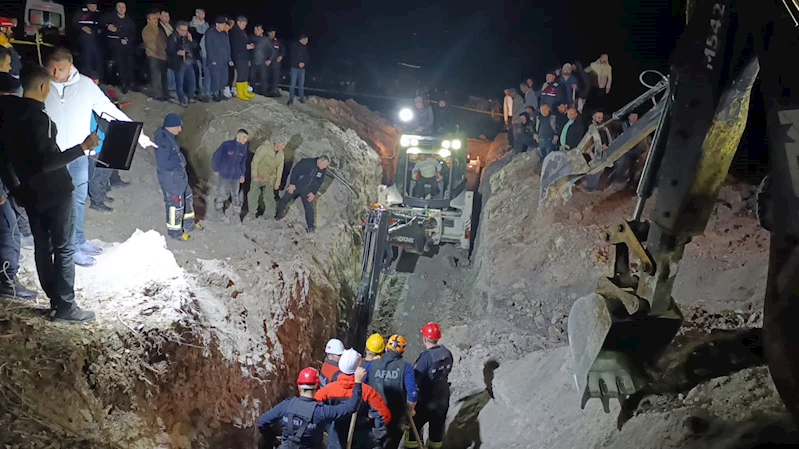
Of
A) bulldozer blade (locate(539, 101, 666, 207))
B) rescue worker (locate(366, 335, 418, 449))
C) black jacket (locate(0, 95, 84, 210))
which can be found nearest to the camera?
black jacket (locate(0, 95, 84, 210))

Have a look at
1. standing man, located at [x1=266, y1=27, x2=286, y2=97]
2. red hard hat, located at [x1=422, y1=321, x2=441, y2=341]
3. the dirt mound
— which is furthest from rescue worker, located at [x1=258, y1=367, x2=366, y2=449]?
standing man, located at [x1=266, y1=27, x2=286, y2=97]

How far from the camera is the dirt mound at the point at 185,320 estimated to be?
4395 mm

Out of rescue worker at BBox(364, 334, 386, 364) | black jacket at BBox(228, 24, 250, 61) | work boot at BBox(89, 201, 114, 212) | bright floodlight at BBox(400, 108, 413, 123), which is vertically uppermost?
black jacket at BBox(228, 24, 250, 61)

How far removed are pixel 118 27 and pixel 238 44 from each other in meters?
2.33

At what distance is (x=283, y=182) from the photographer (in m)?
11.6

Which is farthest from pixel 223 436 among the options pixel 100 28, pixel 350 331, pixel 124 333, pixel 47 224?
pixel 100 28

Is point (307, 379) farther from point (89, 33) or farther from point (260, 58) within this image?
point (260, 58)

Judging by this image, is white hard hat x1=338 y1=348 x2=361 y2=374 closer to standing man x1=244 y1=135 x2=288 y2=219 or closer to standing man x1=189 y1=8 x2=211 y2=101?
standing man x1=244 y1=135 x2=288 y2=219

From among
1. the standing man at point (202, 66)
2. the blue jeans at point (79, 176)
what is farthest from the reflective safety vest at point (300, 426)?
the standing man at point (202, 66)

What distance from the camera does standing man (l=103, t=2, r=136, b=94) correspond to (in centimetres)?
1071

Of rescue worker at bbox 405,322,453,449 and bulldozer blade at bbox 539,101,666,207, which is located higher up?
bulldozer blade at bbox 539,101,666,207

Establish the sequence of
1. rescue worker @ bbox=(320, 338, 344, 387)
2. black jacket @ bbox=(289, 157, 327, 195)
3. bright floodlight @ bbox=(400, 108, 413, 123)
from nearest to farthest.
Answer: rescue worker @ bbox=(320, 338, 344, 387), black jacket @ bbox=(289, 157, 327, 195), bright floodlight @ bbox=(400, 108, 413, 123)

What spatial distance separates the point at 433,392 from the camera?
6.84 metres

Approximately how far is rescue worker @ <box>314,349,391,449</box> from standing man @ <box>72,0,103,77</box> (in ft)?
27.4
